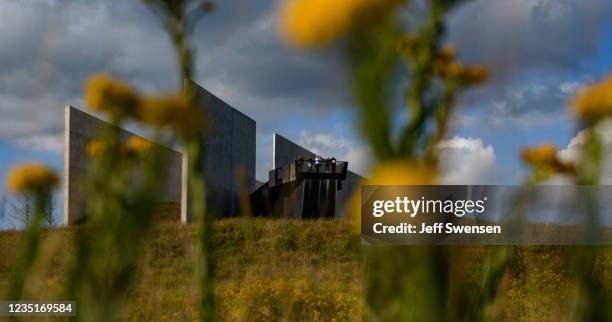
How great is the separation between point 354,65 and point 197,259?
20cm

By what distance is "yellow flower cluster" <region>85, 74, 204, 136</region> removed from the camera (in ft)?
0.76

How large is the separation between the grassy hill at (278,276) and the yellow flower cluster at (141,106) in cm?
9

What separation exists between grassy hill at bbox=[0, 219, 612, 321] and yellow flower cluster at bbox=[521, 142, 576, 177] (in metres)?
0.07

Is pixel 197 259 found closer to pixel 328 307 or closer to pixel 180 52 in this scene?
pixel 180 52

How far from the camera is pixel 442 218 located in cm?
33

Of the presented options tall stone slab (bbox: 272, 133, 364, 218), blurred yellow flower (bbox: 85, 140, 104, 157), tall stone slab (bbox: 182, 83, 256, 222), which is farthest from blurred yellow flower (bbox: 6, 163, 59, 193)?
tall stone slab (bbox: 272, 133, 364, 218)

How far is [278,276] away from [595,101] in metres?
4.20

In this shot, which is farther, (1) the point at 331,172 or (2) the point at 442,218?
(1) the point at 331,172

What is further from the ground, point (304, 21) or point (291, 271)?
point (304, 21)

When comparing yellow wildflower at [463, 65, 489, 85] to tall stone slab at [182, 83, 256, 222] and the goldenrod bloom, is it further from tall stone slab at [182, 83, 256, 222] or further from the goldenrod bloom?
tall stone slab at [182, 83, 256, 222]

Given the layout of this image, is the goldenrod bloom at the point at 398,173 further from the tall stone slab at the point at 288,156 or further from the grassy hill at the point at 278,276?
the tall stone slab at the point at 288,156

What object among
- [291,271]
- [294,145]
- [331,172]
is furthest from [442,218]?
[294,145]

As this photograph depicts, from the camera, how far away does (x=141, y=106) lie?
24cm

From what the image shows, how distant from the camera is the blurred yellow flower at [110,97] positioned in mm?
242
